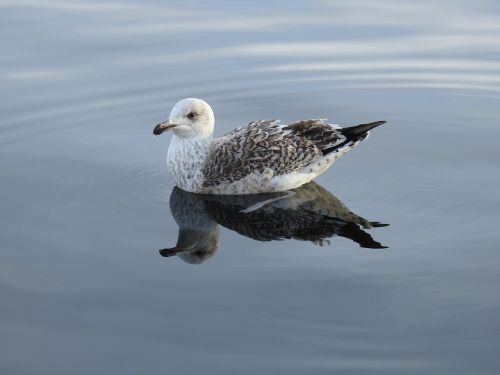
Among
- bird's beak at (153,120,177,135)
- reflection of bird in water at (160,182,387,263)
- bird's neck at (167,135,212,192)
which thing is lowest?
reflection of bird in water at (160,182,387,263)

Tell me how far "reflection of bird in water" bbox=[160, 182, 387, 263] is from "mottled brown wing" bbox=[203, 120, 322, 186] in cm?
26

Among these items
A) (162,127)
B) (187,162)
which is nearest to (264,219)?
(187,162)

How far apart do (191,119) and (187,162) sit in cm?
50

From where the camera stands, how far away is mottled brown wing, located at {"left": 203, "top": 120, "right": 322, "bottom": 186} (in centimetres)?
1094

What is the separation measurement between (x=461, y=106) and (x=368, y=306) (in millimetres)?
5407

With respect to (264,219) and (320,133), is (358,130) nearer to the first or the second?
(320,133)

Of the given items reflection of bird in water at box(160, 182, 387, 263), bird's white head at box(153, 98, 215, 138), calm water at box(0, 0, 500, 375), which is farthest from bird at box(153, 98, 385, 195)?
calm water at box(0, 0, 500, 375)

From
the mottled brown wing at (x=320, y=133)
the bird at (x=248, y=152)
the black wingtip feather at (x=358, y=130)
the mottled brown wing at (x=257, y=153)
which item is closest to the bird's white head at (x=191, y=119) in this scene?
the bird at (x=248, y=152)

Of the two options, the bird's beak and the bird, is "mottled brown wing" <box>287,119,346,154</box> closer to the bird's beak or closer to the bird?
the bird

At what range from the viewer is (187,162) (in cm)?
1097

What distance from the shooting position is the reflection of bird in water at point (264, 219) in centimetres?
955

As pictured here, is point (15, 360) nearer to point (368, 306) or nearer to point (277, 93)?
point (368, 306)

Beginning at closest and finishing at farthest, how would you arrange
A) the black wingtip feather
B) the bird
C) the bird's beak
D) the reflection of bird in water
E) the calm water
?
the calm water
the reflection of bird in water
the bird's beak
the bird
the black wingtip feather

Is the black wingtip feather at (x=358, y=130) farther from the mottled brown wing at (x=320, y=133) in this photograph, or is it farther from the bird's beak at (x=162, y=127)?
the bird's beak at (x=162, y=127)
